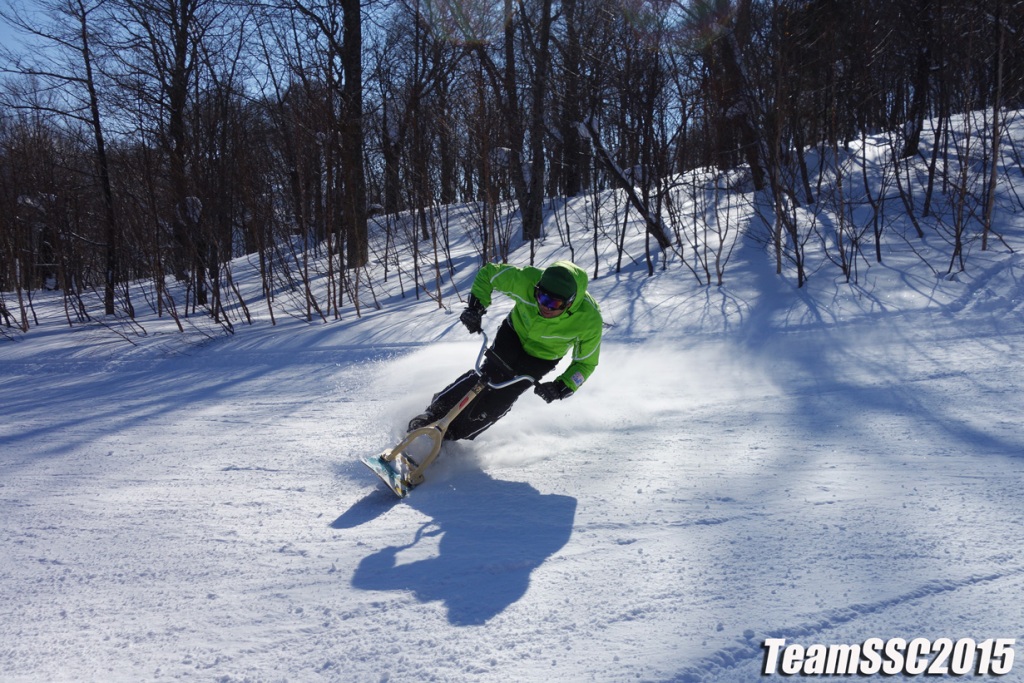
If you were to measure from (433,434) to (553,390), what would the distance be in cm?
81

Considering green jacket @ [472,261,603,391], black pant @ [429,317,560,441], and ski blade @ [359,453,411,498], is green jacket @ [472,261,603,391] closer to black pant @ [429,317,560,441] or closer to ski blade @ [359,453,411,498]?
black pant @ [429,317,560,441]

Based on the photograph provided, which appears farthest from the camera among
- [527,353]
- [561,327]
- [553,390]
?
[527,353]

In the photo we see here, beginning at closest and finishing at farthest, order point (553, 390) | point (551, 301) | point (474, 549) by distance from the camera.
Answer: point (474, 549) → point (551, 301) → point (553, 390)

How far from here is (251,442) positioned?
5.20 metres

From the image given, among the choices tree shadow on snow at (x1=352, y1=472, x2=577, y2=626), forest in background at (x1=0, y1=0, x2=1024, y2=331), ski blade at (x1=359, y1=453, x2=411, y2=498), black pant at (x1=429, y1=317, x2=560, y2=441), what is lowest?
tree shadow on snow at (x1=352, y1=472, x2=577, y2=626)

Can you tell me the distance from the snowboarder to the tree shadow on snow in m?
0.62

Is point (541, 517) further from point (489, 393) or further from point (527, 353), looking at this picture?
point (527, 353)

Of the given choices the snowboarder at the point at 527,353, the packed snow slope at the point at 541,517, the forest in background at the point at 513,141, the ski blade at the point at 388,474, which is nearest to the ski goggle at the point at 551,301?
the snowboarder at the point at 527,353

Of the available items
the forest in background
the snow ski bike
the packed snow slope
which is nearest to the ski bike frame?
the snow ski bike

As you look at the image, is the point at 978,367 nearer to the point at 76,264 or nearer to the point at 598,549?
the point at 598,549

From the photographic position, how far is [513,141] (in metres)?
11.5

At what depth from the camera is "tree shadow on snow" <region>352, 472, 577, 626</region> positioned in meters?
2.95

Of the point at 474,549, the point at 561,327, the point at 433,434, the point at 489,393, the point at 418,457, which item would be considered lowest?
the point at 474,549

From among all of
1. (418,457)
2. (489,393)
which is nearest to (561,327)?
(489,393)
